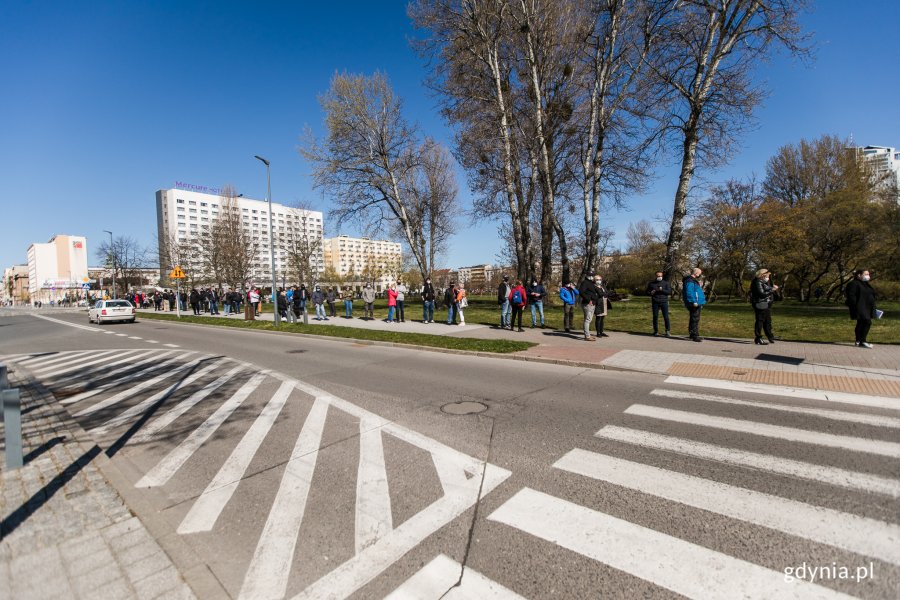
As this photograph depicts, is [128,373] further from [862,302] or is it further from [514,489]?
[862,302]

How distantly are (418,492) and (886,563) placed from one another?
3.21m

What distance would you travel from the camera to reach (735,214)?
3281cm

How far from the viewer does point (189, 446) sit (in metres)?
5.04

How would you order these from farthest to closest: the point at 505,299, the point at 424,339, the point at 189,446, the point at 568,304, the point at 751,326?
1. the point at 505,299
2. the point at 568,304
3. the point at 424,339
4. the point at 751,326
5. the point at 189,446

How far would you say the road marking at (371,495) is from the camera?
3078 millimetres

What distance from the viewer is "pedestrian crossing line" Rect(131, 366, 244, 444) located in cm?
551

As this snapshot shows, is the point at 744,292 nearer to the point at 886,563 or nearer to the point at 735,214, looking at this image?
the point at 735,214

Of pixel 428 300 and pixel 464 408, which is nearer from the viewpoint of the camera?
pixel 464 408

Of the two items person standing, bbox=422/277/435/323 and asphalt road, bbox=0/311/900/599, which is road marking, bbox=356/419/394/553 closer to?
asphalt road, bbox=0/311/900/599

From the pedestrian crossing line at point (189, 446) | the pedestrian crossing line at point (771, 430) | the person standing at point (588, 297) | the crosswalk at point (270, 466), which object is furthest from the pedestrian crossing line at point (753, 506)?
the person standing at point (588, 297)

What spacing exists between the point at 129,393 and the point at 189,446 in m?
4.15

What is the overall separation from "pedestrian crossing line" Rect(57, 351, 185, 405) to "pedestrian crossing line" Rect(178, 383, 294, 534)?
14.6 ft

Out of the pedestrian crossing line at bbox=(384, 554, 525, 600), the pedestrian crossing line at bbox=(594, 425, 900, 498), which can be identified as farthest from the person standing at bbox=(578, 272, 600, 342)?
the pedestrian crossing line at bbox=(384, 554, 525, 600)

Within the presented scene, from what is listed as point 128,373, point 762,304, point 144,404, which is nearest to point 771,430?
point 762,304
